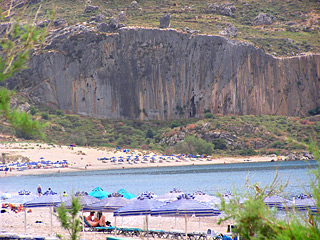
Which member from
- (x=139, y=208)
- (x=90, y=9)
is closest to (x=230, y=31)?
(x=90, y=9)

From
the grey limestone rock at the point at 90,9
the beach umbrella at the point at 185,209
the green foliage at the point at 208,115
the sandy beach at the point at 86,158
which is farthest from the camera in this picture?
the grey limestone rock at the point at 90,9

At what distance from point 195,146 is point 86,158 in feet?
65.8

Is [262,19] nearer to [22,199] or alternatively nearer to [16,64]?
[22,199]

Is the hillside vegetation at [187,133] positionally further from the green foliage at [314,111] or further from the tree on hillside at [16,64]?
the tree on hillside at [16,64]

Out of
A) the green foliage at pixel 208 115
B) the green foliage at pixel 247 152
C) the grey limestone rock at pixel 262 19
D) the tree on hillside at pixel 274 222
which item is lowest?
the tree on hillside at pixel 274 222

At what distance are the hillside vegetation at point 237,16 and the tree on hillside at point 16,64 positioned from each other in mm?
98221

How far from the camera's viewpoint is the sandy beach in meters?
74.7

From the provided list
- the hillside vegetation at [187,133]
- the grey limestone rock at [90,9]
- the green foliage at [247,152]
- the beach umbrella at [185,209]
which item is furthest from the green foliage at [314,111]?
the beach umbrella at [185,209]

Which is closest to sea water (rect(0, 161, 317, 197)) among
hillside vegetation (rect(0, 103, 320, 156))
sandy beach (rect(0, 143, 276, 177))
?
sandy beach (rect(0, 143, 276, 177))

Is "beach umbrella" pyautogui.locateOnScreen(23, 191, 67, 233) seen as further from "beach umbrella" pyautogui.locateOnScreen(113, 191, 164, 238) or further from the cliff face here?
the cliff face

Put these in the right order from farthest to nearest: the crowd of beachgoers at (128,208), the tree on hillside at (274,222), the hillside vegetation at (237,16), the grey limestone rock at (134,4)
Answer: the grey limestone rock at (134,4) → the hillside vegetation at (237,16) → the crowd of beachgoers at (128,208) → the tree on hillside at (274,222)

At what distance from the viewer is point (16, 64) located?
8.63 m

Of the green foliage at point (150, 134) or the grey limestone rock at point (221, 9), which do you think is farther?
the grey limestone rock at point (221, 9)

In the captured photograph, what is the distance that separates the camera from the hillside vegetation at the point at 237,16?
109m
